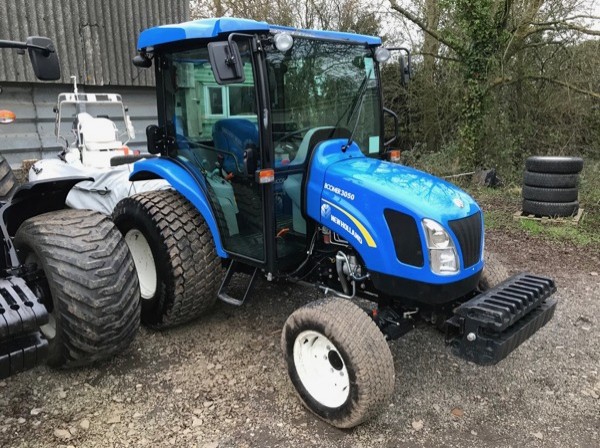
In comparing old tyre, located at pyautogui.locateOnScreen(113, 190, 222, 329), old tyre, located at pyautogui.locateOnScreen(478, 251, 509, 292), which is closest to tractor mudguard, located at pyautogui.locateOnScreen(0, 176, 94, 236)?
old tyre, located at pyautogui.locateOnScreen(113, 190, 222, 329)

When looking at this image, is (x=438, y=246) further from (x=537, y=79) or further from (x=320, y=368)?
(x=537, y=79)

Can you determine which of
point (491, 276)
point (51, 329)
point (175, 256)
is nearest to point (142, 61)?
point (175, 256)

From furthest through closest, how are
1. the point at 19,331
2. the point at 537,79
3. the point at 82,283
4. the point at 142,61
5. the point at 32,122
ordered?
1. the point at 537,79
2. the point at 32,122
3. the point at 142,61
4. the point at 82,283
5. the point at 19,331

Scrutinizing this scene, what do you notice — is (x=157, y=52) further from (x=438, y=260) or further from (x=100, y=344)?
(x=438, y=260)

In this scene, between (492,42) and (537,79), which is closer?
(492,42)

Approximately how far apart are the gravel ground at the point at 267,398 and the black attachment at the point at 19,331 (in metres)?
0.55

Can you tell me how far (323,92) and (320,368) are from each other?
1.68 metres

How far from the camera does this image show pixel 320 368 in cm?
288

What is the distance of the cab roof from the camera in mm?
2902

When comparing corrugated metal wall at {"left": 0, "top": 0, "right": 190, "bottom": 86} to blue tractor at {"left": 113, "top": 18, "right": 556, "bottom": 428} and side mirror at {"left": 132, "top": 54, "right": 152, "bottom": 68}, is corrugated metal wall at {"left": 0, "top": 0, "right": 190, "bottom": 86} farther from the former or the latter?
blue tractor at {"left": 113, "top": 18, "right": 556, "bottom": 428}

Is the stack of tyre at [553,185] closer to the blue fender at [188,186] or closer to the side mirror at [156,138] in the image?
the blue fender at [188,186]

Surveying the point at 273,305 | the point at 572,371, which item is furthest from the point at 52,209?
the point at 572,371

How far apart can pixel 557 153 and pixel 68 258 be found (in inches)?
339

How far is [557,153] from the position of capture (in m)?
9.05
